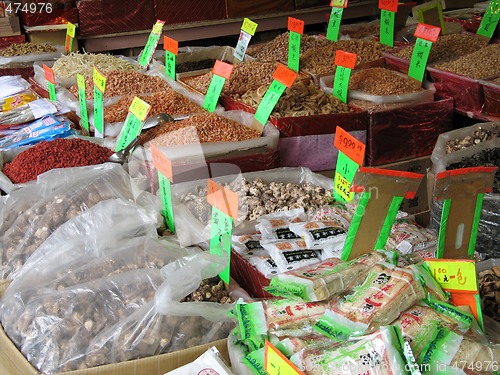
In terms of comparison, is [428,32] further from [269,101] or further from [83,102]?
[83,102]

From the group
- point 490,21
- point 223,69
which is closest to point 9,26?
point 223,69

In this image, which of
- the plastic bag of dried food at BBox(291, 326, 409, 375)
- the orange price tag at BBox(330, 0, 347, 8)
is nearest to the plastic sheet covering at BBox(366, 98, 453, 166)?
the orange price tag at BBox(330, 0, 347, 8)

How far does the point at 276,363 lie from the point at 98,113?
159cm

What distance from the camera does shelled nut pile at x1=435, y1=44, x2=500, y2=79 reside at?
8.72 feet

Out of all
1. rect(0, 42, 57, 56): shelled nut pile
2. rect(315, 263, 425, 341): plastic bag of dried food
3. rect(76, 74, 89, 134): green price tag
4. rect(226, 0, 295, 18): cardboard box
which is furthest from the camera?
rect(226, 0, 295, 18): cardboard box

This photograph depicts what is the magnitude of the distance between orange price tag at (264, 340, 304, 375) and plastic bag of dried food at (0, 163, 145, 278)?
0.80 m

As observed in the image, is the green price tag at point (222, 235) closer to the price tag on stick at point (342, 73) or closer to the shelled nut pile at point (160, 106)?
the shelled nut pile at point (160, 106)

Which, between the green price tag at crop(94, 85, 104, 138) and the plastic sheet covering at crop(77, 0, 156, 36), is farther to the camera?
the plastic sheet covering at crop(77, 0, 156, 36)

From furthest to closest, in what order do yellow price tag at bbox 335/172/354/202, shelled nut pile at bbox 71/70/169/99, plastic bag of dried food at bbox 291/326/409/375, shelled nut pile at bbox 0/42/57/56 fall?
shelled nut pile at bbox 0/42/57/56 < shelled nut pile at bbox 71/70/169/99 < yellow price tag at bbox 335/172/354/202 < plastic bag of dried food at bbox 291/326/409/375

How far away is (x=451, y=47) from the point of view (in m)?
3.10

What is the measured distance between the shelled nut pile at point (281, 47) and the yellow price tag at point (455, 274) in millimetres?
2173

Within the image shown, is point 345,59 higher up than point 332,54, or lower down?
higher up

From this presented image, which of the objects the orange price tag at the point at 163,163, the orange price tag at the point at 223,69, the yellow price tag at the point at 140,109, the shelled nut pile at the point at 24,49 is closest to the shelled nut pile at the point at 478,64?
the orange price tag at the point at 223,69

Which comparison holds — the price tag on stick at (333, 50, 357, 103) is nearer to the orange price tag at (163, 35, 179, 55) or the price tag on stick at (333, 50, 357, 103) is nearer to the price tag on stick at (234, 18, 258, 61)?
the price tag on stick at (234, 18, 258, 61)
